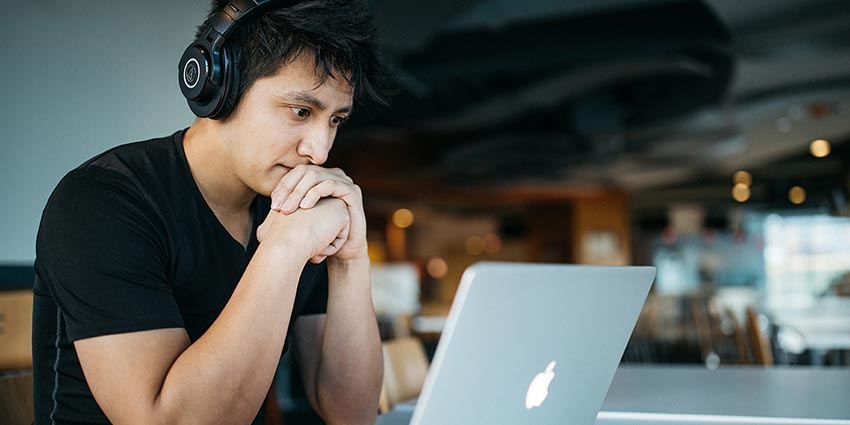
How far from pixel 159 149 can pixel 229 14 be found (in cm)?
25

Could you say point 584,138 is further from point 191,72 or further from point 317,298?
point 191,72

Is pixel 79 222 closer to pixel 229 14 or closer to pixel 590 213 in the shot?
pixel 229 14

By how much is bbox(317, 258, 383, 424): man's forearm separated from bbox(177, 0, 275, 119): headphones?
33 cm

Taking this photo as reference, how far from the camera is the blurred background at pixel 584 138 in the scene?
2854mm

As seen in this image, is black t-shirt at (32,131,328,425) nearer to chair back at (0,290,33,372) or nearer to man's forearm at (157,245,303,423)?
man's forearm at (157,245,303,423)

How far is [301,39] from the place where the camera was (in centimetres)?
122

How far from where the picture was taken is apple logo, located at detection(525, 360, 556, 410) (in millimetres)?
961

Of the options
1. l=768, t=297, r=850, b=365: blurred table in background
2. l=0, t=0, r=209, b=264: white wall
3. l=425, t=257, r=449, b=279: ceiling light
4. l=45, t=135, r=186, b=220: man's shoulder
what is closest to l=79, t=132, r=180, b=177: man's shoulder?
l=45, t=135, r=186, b=220: man's shoulder

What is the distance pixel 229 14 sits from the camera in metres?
1.25

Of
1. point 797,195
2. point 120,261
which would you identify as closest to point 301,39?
point 120,261

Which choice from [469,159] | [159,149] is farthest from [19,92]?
[469,159]

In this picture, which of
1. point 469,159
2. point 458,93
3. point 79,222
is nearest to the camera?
point 79,222

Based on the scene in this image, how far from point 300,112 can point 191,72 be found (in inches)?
8.5

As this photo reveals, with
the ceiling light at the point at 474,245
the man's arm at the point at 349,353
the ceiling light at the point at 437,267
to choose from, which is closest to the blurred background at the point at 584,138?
the man's arm at the point at 349,353
